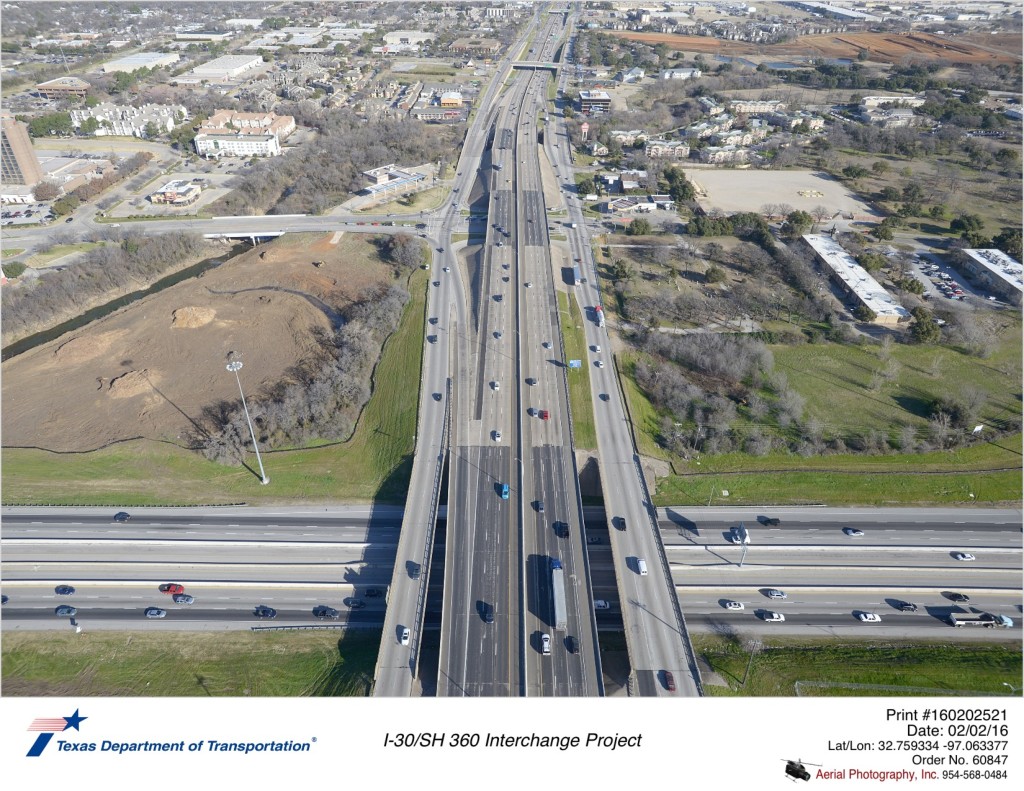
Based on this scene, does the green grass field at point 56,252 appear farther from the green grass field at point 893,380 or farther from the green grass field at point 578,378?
the green grass field at point 893,380

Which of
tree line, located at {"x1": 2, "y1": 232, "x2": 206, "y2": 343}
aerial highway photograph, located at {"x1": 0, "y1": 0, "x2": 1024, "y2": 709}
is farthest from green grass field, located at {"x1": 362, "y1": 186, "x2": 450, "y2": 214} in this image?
tree line, located at {"x1": 2, "y1": 232, "x2": 206, "y2": 343}

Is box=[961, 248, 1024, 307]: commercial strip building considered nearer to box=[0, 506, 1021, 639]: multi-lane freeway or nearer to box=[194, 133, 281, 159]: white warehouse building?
box=[0, 506, 1021, 639]: multi-lane freeway

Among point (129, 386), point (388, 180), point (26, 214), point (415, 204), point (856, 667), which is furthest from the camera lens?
point (388, 180)

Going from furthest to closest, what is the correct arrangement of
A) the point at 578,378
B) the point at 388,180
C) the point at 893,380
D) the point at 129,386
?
the point at 388,180, the point at 893,380, the point at 129,386, the point at 578,378

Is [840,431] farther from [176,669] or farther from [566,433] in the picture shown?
[176,669]

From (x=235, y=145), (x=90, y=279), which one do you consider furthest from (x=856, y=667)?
(x=235, y=145)

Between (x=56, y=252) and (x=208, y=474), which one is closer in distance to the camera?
(x=208, y=474)

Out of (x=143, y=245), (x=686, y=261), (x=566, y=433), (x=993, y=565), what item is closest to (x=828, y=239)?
(x=686, y=261)

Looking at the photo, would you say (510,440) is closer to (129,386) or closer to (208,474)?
(208,474)
